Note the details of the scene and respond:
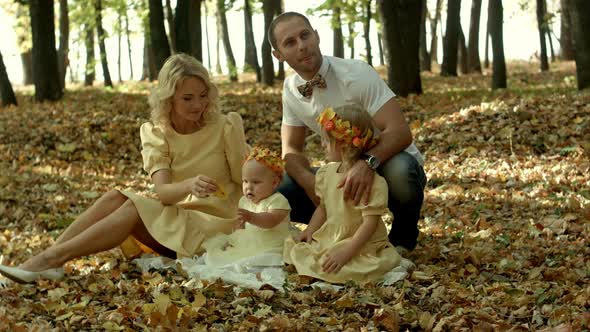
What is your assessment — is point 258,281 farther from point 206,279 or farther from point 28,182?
point 28,182

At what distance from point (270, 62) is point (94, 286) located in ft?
44.8

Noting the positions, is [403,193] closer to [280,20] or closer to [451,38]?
[280,20]

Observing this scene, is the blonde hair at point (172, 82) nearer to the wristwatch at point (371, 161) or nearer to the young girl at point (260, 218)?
the young girl at point (260, 218)

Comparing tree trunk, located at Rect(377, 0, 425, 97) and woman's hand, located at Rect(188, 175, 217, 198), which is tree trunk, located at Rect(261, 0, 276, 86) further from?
woman's hand, located at Rect(188, 175, 217, 198)

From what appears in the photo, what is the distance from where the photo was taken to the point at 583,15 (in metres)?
12.2

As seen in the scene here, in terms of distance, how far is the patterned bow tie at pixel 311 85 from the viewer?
216 inches

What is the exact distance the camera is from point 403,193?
5406 millimetres

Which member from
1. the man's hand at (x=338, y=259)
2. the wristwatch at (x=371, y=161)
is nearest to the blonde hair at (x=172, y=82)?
the wristwatch at (x=371, y=161)

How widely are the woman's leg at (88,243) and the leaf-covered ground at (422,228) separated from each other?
0.16m

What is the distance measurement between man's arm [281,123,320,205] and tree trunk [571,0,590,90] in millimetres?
7865

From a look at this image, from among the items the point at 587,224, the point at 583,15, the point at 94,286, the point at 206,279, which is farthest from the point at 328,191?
the point at 583,15

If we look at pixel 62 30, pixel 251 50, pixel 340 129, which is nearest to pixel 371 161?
pixel 340 129

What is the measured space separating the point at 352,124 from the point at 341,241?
0.69m

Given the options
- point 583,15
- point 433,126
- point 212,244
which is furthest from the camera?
point 583,15
